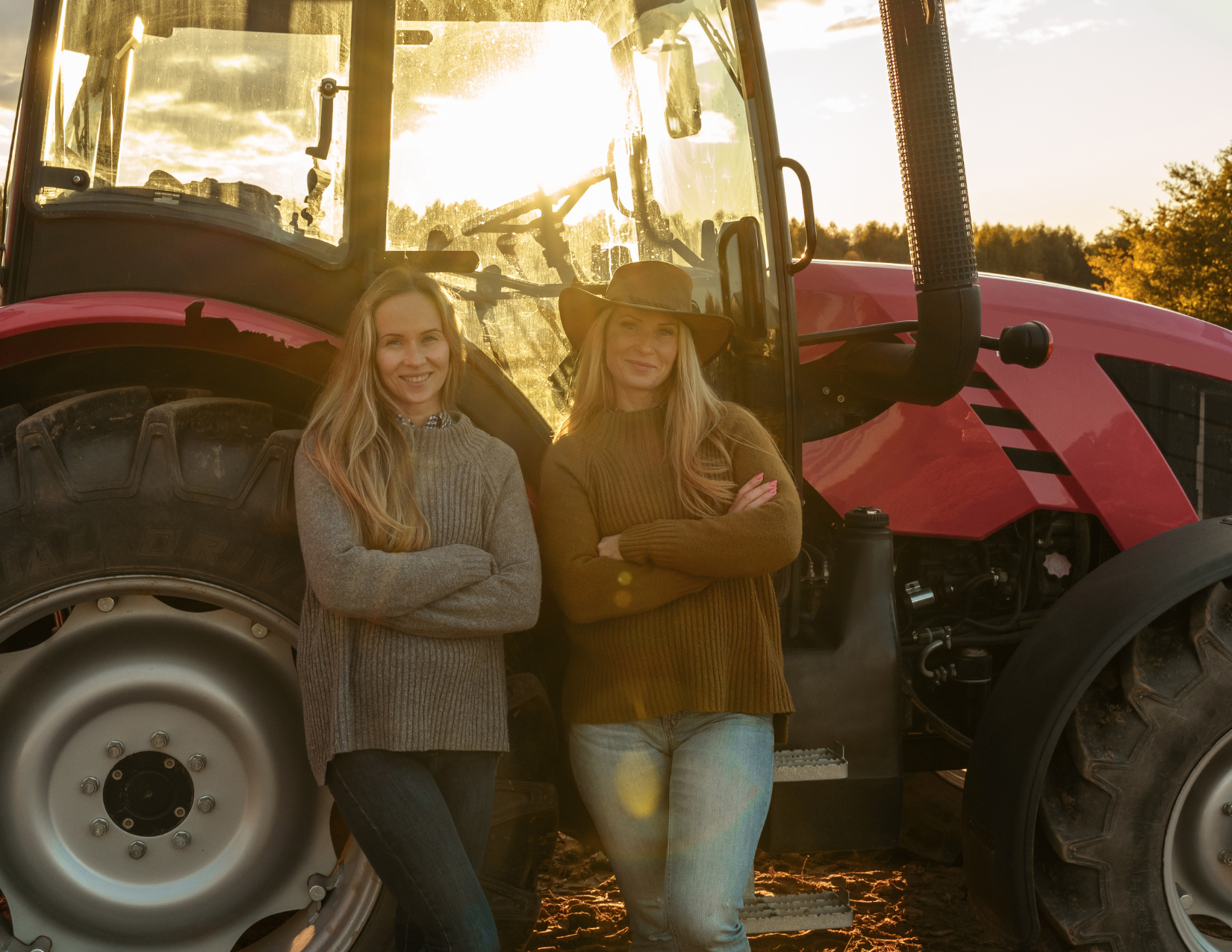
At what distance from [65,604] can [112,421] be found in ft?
1.25

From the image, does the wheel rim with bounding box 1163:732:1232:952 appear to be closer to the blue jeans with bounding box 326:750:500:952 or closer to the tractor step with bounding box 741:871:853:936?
the tractor step with bounding box 741:871:853:936

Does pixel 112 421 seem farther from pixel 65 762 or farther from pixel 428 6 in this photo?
pixel 428 6

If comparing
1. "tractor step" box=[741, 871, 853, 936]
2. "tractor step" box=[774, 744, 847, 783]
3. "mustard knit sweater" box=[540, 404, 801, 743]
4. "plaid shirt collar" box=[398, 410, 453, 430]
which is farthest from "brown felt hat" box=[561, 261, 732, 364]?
"tractor step" box=[741, 871, 853, 936]

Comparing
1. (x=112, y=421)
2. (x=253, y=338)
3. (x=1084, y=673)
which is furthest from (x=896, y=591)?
(x=112, y=421)

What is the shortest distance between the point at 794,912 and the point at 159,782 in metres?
1.43

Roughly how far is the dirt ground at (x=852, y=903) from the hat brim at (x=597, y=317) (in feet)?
4.65

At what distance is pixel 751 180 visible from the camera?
2500mm

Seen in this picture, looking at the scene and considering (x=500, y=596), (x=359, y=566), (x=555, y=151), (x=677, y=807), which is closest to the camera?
(x=359, y=566)

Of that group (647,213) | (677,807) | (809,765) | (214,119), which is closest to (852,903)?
(809,765)

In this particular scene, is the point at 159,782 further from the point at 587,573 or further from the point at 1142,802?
the point at 1142,802

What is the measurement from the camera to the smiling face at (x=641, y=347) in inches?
87.7

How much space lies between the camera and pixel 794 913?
2.32m

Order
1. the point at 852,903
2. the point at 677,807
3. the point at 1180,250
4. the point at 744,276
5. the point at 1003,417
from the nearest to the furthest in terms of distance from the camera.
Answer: the point at 677,807
the point at 744,276
the point at 1003,417
the point at 852,903
the point at 1180,250

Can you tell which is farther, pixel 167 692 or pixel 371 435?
pixel 167 692
